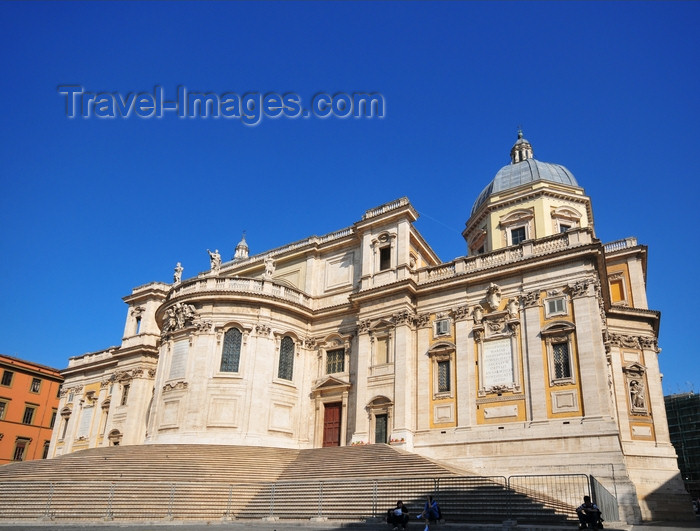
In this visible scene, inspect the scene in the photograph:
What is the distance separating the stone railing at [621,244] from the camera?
34125 mm

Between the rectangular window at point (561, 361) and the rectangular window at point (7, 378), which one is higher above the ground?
the rectangular window at point (7, 378)

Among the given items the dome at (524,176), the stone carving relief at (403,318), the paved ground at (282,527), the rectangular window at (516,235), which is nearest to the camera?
the paved ground at (282,527)

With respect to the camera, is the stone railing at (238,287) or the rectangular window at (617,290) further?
the rectangular window at (617,290)

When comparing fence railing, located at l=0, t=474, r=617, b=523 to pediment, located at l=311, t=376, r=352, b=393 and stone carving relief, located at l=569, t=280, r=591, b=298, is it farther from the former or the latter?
pediment, located at l=311, t=376, r=352, b=393

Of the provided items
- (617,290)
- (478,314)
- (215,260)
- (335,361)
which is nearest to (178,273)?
(215,260)

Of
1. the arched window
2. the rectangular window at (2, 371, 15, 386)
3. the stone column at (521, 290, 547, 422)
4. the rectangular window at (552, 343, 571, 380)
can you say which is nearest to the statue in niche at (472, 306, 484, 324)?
the stone column at (521, 290, 547, 422)

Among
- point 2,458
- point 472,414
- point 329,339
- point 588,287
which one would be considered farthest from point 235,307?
point 2,458

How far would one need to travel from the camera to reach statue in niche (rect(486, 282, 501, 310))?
27250 mm

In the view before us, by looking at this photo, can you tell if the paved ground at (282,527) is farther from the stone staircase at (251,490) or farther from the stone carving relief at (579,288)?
the stone carving relief at (579,288)

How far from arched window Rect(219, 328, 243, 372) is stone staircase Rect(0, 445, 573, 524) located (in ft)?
20.7

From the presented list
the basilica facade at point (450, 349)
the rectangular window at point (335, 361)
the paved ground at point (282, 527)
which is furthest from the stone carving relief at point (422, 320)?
the paved ground at point (282, 527)

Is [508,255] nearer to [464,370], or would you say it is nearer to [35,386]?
[464,370]

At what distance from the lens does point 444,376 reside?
27828mm

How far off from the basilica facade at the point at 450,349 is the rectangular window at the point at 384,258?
0.27 feet
